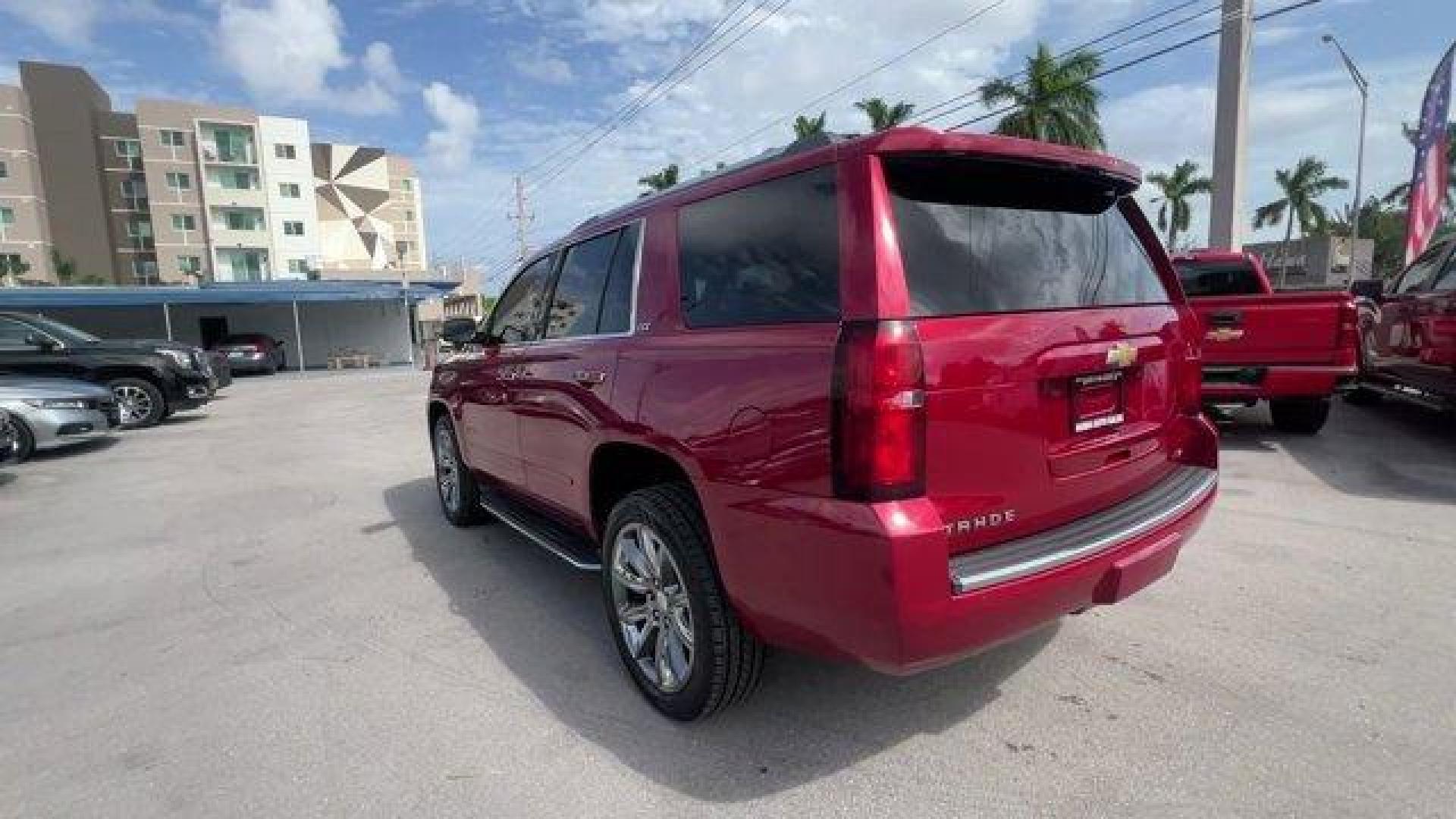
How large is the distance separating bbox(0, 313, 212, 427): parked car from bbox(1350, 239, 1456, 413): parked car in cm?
1432

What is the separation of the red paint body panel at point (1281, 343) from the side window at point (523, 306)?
5414 mm

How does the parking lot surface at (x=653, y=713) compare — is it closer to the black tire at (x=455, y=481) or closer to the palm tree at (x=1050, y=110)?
the black tire at (x=455, y=481)

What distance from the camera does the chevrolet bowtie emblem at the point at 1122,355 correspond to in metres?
2.56

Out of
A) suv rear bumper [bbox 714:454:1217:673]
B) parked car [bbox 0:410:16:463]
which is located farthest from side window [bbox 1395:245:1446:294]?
parked car [bbox 0:410:16:463]

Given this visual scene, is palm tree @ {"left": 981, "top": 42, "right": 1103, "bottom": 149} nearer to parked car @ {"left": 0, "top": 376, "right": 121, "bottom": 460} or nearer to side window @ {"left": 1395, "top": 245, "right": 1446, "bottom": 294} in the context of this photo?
side window @ {"left": 1395, "top": 245, "right": 1446, "bottom": 294}

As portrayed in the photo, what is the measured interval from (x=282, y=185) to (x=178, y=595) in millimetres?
60922

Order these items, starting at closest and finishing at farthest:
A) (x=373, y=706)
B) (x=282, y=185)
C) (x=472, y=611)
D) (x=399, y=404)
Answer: (x=373, y=706) < (x=472, y=611) < (x=399, y=404) < (x=282, y=185)

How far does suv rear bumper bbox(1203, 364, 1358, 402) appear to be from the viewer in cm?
666

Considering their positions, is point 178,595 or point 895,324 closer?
point 895,324

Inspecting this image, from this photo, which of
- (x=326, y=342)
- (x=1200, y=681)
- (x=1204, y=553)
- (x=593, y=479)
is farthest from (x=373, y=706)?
(x=326, y=342)

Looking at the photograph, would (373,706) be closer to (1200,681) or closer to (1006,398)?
(1006,398)

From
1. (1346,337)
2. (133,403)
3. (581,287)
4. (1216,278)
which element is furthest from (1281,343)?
(133,403)

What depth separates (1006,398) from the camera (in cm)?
228

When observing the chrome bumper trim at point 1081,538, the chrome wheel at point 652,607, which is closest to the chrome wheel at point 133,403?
the chrome wheel at point 652,607
